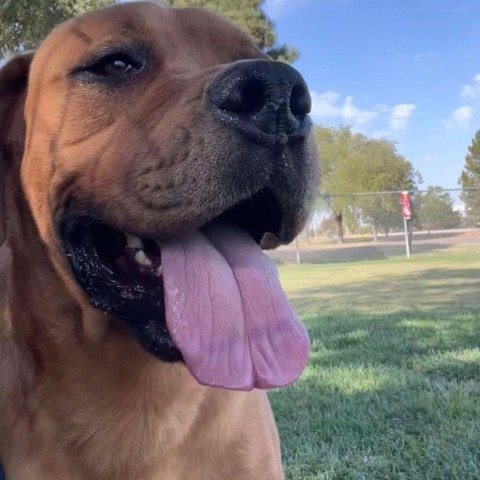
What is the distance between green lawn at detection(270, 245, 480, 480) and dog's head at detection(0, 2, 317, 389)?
4.83ft

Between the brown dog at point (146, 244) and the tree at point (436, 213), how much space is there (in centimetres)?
2038

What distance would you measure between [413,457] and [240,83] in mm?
2263

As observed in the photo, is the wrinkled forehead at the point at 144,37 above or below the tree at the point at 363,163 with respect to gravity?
below

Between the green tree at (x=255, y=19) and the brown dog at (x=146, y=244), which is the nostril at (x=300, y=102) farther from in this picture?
the green tree at (x=255, y=19)

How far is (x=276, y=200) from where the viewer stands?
198 centimetres

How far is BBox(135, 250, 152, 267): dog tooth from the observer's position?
2.09 metres

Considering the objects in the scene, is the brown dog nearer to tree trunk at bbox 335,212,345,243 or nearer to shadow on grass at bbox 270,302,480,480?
shadow on grass at bbox 270,302,480,480

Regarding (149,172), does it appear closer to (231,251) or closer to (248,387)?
(231,251)

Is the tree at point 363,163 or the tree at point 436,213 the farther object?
the tree at point 363,163

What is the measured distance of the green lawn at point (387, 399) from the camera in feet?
10.6

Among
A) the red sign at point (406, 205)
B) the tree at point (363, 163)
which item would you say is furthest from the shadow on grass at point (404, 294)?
the tree at point (363, 163)

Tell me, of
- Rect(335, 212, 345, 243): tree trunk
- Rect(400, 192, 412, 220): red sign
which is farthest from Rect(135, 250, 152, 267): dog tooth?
Rect(335, 212, 345, 243): tree trunk

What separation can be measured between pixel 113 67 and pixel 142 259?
2.18 ft

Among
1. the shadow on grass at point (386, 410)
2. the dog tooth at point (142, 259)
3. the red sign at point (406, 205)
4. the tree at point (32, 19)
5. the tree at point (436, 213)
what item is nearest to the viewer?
the dog tooth at point (142, 259)
